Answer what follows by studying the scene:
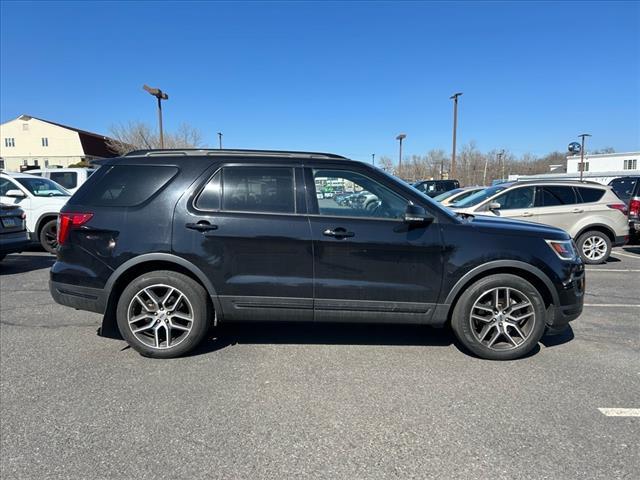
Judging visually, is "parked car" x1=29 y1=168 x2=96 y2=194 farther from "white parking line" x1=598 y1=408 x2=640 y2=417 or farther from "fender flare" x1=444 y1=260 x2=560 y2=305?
"white parking line" x1=598 y1=408 x2=640 y2=417

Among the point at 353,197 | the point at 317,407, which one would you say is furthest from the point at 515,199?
the point at 317,407

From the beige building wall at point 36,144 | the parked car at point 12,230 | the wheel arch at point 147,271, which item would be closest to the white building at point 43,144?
the beige building wall at point 36,144

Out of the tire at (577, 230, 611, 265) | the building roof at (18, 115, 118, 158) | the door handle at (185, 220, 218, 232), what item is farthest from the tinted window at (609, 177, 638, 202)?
the building roof at (18, 115, 118, 158)

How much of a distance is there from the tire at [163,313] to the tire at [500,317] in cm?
240

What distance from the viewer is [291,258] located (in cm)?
371

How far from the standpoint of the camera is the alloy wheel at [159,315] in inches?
→ 149

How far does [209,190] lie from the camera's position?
3.82 meters

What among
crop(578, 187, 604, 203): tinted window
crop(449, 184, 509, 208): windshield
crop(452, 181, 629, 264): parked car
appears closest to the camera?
crop(452, 181, 629, 264): parked car

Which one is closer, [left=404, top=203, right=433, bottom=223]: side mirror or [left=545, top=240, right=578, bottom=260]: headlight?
[left=404, top=203, right=433, bottom=223]: side mirror

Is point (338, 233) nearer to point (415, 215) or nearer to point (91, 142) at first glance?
point (415, 215)

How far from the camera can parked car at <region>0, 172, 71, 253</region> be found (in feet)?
29.0

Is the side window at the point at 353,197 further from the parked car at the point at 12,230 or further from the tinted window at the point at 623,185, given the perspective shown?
the tinted window at the point at 623,185

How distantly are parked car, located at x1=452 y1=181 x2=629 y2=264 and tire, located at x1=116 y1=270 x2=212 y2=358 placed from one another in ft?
21.7

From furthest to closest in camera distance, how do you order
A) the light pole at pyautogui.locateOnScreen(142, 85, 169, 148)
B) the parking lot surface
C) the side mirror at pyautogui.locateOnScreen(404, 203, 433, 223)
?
1. the light pole at pyautogui.locateOnScreen(142, 85, 169, 148)
2. the side mirror at pyautogui.locateOnScreen(404, 203, 433, 223)
3. the parking lot surface
